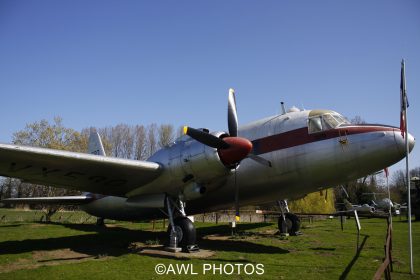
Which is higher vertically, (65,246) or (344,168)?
(344,168)

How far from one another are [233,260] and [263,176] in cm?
343

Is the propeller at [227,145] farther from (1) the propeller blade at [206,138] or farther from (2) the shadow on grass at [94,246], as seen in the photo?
(2) the shadow on grass at [94,246]

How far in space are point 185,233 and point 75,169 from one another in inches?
170

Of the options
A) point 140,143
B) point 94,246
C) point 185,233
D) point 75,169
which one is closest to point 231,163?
point 185,233

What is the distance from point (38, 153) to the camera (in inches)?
370

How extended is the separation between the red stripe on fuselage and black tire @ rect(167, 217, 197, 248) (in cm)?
351

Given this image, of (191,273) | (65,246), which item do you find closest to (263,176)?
(191,273)

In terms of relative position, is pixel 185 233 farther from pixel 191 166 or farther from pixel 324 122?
pixel 324 122

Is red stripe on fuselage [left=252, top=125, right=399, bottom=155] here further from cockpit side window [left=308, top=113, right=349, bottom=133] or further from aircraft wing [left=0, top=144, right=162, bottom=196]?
aircraft wing [left=0, top=144, right=162, bottom=196]

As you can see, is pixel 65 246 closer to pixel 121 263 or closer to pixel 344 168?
pixel 121 263

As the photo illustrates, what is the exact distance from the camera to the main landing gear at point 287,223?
1651 centimetres

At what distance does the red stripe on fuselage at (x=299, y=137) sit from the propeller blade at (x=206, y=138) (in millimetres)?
2155

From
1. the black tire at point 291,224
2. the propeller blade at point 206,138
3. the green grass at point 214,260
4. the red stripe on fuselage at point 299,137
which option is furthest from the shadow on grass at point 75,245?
the black tire at point 291,224

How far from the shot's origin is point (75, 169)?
37.0 ft
